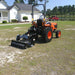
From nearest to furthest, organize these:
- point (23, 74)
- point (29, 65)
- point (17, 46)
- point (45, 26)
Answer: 1. point (23, 74)
2. point (29, 65)
3. point (17, 46)
4. point (45, 26)

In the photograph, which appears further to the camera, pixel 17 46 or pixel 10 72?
pixel 17 46

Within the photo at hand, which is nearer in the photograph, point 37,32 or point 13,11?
point 37,32

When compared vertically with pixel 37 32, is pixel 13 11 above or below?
above

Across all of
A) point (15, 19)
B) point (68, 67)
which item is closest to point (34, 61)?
point (68, 67)

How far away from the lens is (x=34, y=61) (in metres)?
3.87

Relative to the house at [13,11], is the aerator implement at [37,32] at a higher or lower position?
lower

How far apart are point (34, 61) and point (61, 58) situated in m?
1.02

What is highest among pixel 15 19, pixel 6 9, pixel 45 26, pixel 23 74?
pixel 6 9

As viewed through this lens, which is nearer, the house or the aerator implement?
the aerator implement

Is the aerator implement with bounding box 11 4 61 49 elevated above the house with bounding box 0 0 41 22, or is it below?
below

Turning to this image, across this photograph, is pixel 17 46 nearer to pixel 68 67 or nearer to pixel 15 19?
pixel 68 67

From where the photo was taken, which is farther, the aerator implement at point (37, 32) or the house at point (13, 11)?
the house at point (13, 11)

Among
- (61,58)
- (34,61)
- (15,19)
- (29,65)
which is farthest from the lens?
(15,19)

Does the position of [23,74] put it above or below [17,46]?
below
